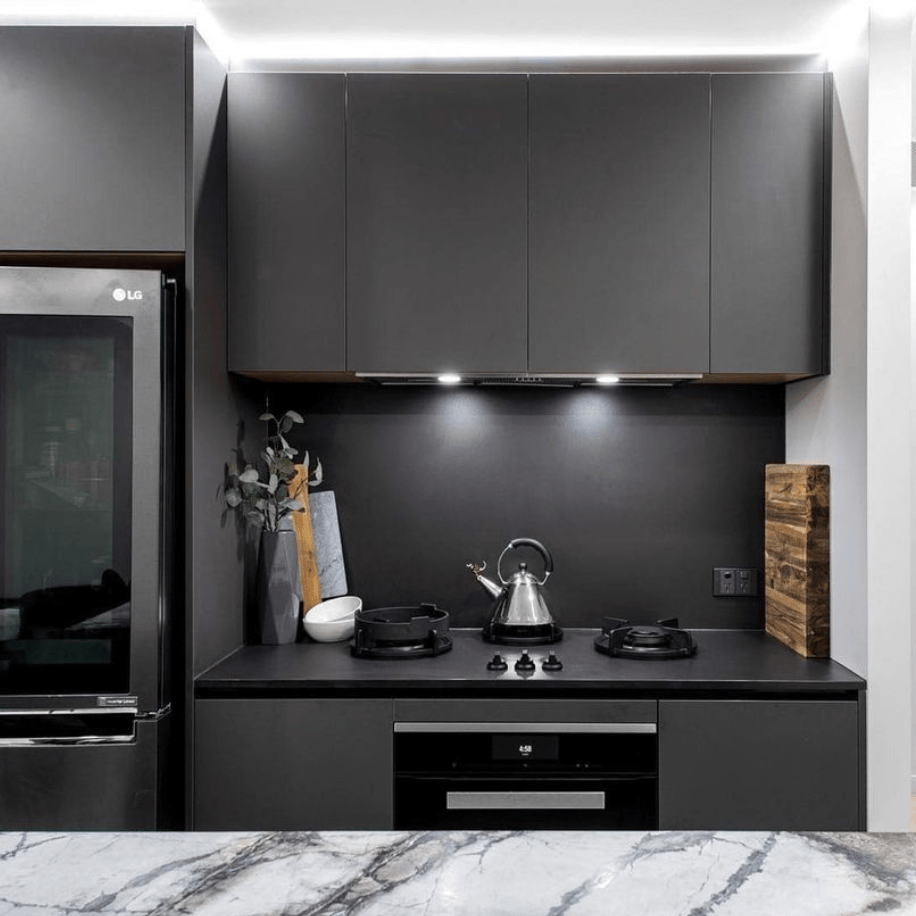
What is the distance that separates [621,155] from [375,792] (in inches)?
72.1

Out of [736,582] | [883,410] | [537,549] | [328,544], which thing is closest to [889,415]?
[883,410]

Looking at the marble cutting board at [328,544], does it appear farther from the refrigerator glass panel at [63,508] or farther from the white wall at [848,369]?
the white wall at [848,369]

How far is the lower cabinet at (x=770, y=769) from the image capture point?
2.02 m

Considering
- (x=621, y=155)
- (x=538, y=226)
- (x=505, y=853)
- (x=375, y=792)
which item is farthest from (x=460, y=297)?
(x=505, y=853)

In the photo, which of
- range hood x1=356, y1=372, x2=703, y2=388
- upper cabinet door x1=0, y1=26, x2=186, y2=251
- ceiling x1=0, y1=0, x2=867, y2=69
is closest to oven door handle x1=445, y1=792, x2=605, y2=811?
range hood x1=356, y1=372, x2=703, y2=388

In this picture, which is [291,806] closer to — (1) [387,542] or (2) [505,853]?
(1) [387,542]

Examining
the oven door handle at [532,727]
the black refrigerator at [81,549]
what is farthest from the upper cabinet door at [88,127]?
the oven door handle at [532,727]

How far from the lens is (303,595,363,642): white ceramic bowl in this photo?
2480mm

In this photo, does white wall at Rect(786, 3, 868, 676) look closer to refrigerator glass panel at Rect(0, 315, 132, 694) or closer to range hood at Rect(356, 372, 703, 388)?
range hood at Rect(356, 372, 703, 388)

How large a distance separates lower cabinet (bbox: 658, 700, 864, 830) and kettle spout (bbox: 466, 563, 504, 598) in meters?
0.74

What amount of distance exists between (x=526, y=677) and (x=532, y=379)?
2.95 ft

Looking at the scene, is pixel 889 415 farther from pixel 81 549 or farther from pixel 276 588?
pixel 81 549

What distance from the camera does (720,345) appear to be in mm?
2303

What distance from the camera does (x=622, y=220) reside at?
7.55 feet
